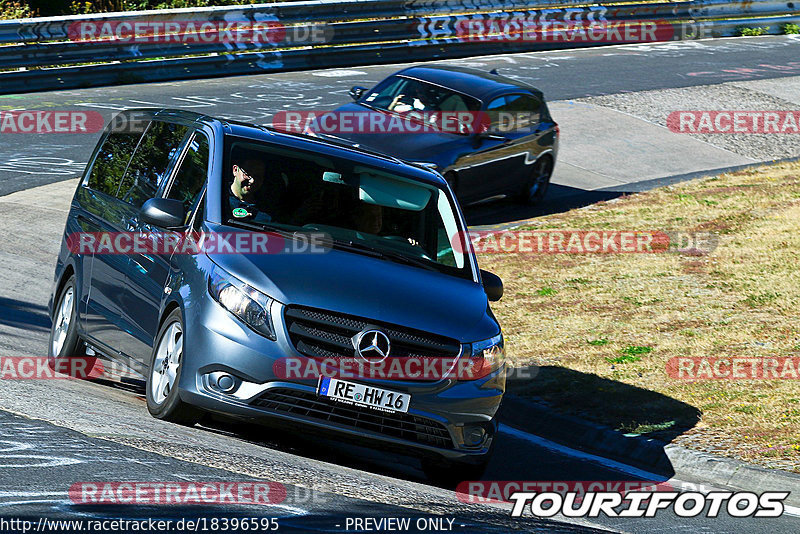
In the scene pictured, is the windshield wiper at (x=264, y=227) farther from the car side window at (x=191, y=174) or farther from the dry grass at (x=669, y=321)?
the dry grass at (x=669, y=321)

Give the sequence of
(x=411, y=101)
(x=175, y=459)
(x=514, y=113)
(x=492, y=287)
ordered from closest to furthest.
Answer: (x=175, y=459), (x=492, y=287), (x=411, y=101), (x=514, y=113)

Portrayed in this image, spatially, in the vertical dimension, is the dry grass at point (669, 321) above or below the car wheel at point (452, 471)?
below

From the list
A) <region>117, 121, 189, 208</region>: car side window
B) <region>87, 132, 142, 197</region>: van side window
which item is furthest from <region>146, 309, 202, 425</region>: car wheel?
<region>87, 132, 142, 197</region>: van side window

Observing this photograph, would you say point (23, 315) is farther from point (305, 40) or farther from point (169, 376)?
point (305, 40)

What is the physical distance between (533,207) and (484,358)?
10266 mm

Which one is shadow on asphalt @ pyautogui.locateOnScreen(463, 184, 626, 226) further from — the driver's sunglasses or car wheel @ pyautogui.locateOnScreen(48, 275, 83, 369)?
the driver's sunglasses

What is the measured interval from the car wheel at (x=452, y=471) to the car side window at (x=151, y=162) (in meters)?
2.61

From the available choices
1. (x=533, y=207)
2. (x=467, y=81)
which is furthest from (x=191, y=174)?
(x=533, y=207)

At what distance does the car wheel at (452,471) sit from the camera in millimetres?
7055

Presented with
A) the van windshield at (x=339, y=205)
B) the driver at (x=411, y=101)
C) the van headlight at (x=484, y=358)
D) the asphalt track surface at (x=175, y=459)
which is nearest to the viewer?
the asphalt track surface at (x=175, y=459)

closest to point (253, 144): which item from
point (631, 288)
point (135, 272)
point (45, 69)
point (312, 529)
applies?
point (135, 272)

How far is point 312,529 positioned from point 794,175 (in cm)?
1556

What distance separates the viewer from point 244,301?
21.1ft

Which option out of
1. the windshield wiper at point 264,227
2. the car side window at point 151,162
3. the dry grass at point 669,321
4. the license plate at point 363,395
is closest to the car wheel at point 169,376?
the windshield wiper at point 264,227
